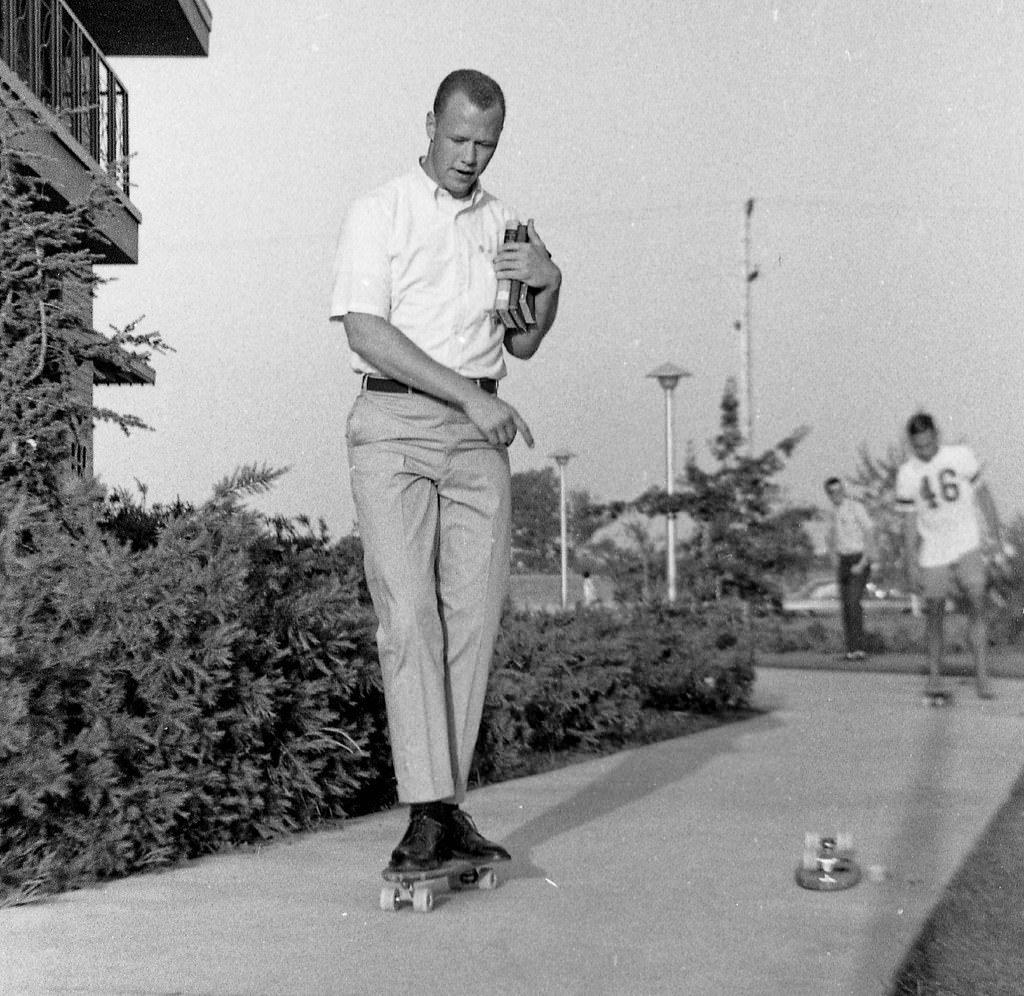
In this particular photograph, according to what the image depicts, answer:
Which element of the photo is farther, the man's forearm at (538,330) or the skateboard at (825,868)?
the man's forearm at (538,330)

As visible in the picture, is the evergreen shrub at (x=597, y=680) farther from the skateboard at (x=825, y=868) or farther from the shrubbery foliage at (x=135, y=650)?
the skateboard at (x=825, y=868)

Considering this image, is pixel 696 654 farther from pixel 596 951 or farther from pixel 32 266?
pixel 596 951

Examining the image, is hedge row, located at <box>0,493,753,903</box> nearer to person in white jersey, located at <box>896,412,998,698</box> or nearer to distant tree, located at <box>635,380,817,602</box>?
person in white jersey, located at <box>896,412,998,698</box>

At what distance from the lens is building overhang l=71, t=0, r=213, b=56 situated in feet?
52.1

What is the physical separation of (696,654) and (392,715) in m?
5.60

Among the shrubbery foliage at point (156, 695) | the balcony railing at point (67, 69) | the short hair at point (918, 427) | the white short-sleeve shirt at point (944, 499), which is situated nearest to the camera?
the shrubbery foliage at point (156, 695)

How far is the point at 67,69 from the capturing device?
14641mm

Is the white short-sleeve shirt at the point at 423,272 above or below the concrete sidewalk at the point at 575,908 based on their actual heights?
above

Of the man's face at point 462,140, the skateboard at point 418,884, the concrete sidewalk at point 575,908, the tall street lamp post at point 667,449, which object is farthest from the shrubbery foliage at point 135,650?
the tall street lamp post at point 667,449

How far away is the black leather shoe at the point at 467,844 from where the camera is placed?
4.16m

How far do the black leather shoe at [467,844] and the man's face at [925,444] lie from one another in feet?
8.88

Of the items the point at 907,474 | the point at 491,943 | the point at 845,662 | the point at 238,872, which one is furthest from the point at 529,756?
the point at 845,662

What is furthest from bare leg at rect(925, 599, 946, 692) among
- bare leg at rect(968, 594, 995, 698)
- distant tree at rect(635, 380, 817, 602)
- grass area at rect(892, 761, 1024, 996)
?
distant tree at rect(635, 380, 817, 602)

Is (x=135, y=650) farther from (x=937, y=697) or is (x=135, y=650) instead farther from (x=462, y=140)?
(x=937, y=697)
